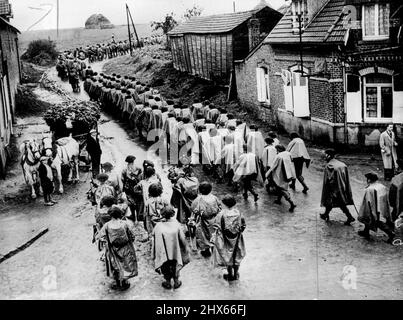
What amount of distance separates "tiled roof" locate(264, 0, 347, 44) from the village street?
7.14m

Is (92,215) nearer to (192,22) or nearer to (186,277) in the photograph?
(186,277)

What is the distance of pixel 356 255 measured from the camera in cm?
1031

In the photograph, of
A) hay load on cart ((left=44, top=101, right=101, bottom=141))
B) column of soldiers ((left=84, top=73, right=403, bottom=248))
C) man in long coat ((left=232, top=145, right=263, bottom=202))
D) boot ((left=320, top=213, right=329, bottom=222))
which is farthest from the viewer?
hay load on cart ((left=44, top=101, right=101, bottom=141))

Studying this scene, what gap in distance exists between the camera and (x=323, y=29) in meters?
19.6

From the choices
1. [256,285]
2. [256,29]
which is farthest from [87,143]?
[256,29]

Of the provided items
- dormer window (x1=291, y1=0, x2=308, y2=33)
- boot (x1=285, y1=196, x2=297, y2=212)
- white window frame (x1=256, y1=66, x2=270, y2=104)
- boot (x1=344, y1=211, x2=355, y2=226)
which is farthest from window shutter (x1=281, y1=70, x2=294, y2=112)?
boot (x1=344, y1=211, x2=355, y2=226)

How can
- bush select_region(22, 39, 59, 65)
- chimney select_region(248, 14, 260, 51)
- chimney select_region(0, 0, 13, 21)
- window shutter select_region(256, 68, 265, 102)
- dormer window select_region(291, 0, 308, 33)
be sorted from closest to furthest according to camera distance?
dormer window select_region(291, 0, 308, 33) → window shutter select_region(256, 68, 265, 102) → chimney select_region(248, 14, 260, 51) → chimney select_region(0, 0, 13, 21) → bush select_region(22, 39, 59, 65)

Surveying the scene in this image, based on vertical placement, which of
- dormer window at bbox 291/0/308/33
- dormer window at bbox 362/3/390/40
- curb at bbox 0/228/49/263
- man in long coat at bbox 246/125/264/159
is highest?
dormer window at bbox 291/0/308/33

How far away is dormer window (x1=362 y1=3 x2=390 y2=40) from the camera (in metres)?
17.5

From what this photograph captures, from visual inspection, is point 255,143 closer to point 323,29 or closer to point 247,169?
point 247,169

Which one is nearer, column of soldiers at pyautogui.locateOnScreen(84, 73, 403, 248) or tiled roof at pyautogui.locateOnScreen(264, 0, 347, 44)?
column of soldiers at pyautogui.locateOnScreen(84, 73, 403, 248)

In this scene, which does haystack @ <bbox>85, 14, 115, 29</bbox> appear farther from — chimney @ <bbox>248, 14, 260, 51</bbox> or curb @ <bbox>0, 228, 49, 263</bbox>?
curb @ <bbox>0, 228, 49, 263</bbox>

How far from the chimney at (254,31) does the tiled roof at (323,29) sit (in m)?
4.31
